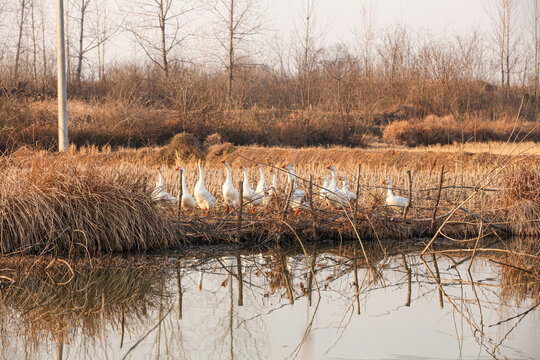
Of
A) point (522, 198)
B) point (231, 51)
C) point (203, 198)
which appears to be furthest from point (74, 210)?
point (231, 51)

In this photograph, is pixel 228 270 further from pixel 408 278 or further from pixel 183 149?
pixel 183 149

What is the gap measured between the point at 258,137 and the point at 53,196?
17.7 meters

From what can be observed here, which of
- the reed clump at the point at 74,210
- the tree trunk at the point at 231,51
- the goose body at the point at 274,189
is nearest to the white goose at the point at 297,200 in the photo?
the goose body at the point at 274,189

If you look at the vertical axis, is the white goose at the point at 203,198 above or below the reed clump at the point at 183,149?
below

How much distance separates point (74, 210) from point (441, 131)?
23.4m

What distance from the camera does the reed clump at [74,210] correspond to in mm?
8336

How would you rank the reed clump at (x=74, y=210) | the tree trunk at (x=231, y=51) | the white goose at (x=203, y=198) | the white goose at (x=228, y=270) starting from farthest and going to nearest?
the tree trunk at (x=231, y=51)
the white goose at (x=203, y=198)
the reed clump at (x=74, y=210)
the white goose at (x=228, y=270)

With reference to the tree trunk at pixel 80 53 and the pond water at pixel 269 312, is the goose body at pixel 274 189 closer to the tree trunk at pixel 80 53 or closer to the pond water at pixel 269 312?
the pond water at pixel 269 312

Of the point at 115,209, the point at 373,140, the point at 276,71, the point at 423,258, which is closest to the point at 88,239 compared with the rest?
the point at 115,209

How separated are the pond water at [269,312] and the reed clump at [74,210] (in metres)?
0.67

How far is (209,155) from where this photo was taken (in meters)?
21.0

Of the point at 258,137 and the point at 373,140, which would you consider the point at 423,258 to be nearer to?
the point at 258,137

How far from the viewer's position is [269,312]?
6.70 metres

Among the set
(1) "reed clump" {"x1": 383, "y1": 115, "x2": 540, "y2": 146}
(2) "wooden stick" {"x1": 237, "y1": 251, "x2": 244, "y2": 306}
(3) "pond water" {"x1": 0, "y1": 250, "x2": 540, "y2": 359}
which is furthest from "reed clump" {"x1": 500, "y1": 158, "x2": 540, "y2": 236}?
(1) "reed clump" {"x1": 383, "y1": 115, "x2": 540, "y2": 146}
